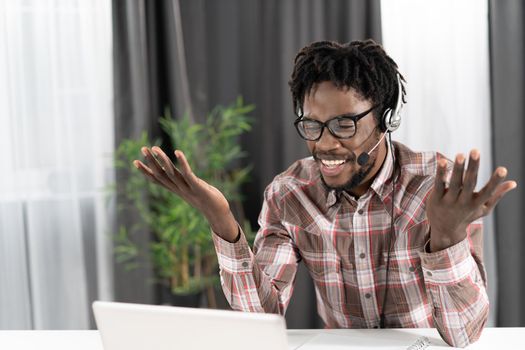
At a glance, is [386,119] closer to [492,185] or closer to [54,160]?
[492,185]

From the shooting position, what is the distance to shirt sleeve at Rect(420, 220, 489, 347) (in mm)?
1318

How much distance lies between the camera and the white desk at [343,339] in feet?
4.65

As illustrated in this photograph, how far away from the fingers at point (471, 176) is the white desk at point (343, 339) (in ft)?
1.46

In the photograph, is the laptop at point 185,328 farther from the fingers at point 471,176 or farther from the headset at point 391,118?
the headset at point 391,118

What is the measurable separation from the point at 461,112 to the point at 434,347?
2.01m

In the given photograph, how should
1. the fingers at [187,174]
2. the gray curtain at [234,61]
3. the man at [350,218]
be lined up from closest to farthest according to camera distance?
the fingers at [187,174]
the man at [350,218]
the gray curtain at [234,61]

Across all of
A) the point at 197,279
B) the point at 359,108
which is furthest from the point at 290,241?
the point at 197,279

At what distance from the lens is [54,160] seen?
3.20 m

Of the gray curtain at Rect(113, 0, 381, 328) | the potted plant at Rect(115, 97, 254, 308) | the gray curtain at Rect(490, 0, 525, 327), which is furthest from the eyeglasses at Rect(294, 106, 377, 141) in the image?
the gray curtain at Rect(490, 0, 525, 327)

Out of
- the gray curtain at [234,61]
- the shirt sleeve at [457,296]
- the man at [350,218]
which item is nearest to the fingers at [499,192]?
the shirt sleeve at [457,296]

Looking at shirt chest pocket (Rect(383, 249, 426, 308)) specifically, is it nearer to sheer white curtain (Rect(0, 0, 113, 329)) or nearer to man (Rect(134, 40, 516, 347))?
man (Rect(134, 40, 516, 347))

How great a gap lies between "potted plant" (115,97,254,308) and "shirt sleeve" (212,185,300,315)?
1224 millimetres

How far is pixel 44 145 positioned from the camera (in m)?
3.19

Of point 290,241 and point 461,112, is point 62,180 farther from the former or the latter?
point 461,112
